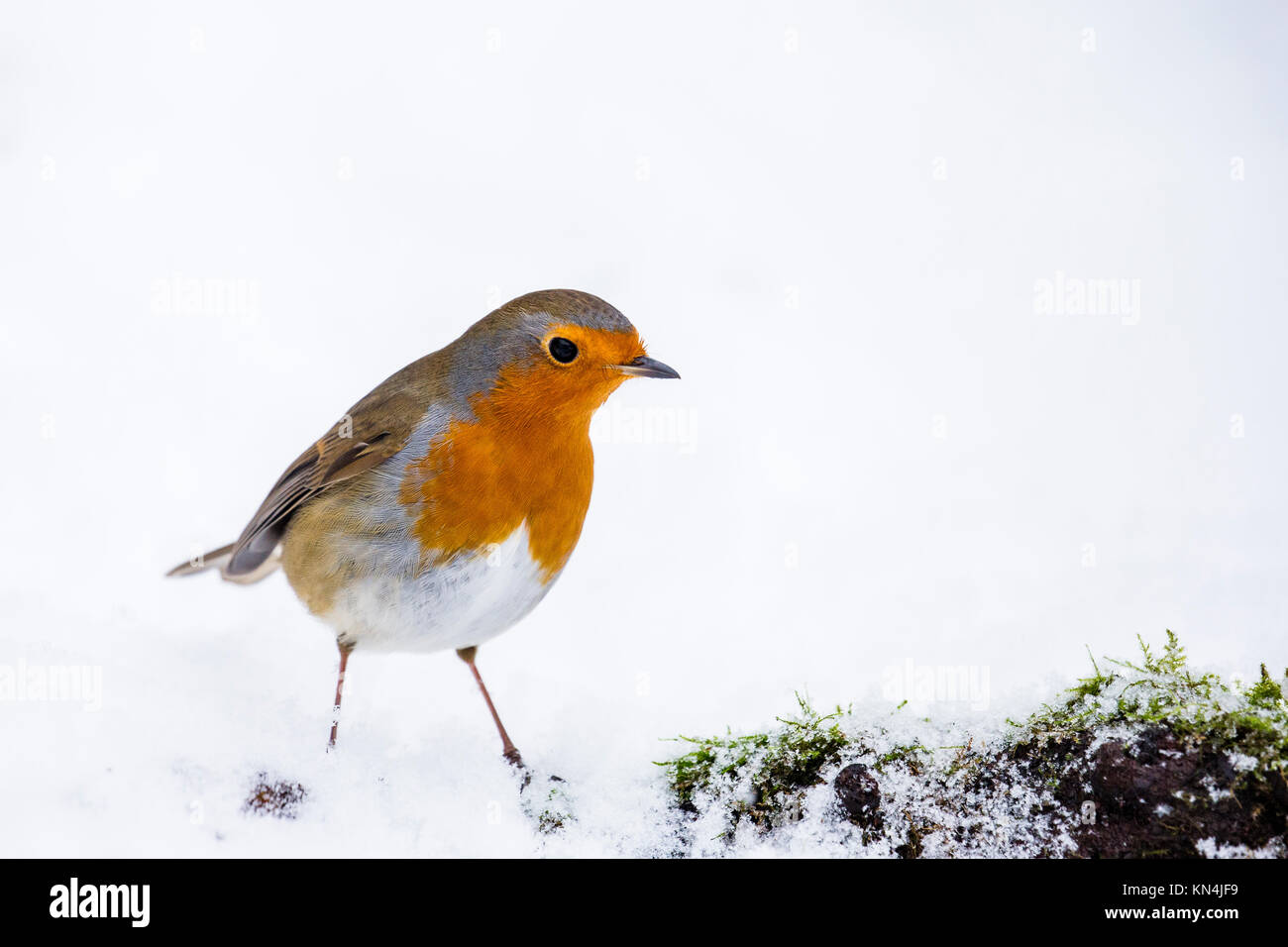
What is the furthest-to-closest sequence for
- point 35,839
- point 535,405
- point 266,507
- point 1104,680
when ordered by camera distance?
point 266,507, point 535,405, point 1104,680, point 35,839

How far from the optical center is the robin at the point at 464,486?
3215 millimetres

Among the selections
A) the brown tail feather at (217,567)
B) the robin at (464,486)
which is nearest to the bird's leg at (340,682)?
the robin at (464,486)

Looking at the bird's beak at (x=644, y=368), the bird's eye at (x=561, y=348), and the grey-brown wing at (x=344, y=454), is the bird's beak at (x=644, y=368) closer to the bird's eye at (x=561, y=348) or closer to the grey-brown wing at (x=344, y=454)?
the bird's eye at (x=561, y=348)

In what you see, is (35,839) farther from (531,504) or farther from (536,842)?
(531,504)

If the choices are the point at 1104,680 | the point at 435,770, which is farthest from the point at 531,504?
the point at 1104,680

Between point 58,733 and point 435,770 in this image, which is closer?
point 58,733

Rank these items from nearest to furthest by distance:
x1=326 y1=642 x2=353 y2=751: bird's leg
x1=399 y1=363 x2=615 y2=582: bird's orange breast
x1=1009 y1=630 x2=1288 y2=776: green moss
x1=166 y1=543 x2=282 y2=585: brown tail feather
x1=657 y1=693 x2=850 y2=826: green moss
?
1. x1=1009 y1=630 x2=1288 y2=776: green moss
2. x1=657 y1=693 x2=850 y2=826: green moss
3. x1=399 y1=363 x2=615 y2=582: bird's orange breast
4. x1=326 y1=642 x2=353 y2=751: bird's leg
5. x1=166 y1=543 x2=282 y2=585: brown tail feather

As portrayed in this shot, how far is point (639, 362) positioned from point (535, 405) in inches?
15.7

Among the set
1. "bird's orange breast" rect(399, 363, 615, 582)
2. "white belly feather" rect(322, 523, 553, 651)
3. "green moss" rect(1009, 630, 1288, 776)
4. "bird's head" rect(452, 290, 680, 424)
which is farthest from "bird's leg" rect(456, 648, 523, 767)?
"green moss" rect(1009, 630, 1288, 776)

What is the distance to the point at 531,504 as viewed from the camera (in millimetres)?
3336

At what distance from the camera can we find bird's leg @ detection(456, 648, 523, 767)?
3.45 m

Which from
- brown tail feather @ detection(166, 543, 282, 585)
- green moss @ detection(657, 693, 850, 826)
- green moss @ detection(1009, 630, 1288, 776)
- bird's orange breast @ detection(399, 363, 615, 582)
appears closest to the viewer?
green moss @ detection(1009, 630, 1288, 776)

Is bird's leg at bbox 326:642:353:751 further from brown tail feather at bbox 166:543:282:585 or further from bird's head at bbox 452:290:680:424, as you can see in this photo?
bird's head at bbox 452:290:680:424

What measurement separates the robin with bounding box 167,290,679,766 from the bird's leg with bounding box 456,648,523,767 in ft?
0.04
